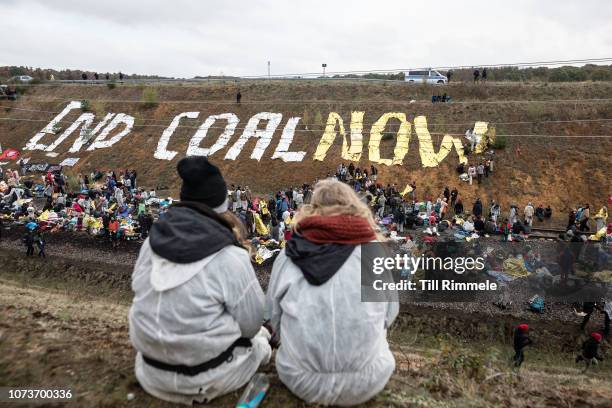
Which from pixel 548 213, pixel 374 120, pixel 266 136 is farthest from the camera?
pixel 266 136

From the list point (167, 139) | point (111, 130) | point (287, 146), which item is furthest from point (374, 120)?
point (111, 130)

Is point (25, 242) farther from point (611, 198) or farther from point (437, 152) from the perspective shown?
point (611, 198)

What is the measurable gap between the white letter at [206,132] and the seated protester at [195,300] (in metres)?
28.5

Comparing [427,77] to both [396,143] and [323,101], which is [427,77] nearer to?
[323,101]

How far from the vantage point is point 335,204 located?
335cm

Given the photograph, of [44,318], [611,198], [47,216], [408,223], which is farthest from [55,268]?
[611,198]

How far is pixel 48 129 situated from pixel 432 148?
3387 cm

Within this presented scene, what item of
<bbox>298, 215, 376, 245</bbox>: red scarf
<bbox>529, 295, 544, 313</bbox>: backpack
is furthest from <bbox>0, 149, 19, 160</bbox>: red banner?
<bbox>298, 215, 376, 245</bbox>: red scarf

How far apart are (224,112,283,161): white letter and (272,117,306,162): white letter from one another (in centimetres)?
100

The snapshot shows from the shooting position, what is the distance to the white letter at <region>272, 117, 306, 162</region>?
29.7m

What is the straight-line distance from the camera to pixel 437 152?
27.3 meters

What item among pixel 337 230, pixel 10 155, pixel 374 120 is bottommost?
pixel 10 155

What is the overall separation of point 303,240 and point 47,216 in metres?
20.0

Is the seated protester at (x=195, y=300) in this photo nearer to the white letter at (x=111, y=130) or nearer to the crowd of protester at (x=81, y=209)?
the crowd of protester at (x=81, y=209)
